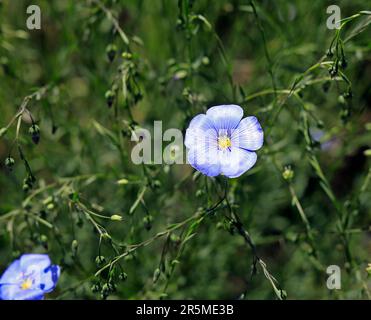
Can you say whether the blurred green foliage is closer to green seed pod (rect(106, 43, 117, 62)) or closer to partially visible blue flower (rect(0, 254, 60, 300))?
green seed pod (rect(106, 43, 117, 62))

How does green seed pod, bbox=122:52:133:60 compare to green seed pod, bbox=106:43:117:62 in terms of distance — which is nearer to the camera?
green seed pod, bbox=122:52:133:60

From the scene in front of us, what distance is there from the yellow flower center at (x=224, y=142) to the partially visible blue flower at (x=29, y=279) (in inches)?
39.4

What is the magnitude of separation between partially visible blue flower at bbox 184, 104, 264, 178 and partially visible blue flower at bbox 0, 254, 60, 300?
947 millimetres

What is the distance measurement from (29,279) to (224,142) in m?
1.17

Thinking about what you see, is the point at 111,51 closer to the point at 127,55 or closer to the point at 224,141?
the point at 127,55

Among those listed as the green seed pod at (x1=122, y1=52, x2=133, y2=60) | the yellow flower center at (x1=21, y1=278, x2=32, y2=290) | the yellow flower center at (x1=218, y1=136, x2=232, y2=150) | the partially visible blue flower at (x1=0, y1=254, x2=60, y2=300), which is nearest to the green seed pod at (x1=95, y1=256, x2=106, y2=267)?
the partially visible blue flower at (x1=0, y1=254, x2=60, y2=300)

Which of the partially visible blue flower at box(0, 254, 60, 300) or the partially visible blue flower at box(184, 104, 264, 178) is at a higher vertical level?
the partially visible blue flower at box(184, 104, 264, 178)

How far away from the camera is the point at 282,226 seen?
3941 mm

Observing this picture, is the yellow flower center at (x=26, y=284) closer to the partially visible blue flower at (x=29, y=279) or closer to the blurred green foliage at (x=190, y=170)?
the partially visible blue flower at (x=29, y=279)

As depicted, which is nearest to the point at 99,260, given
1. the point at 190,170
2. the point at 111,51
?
the point at 111,51

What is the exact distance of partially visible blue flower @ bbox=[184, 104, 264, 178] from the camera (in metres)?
2.42

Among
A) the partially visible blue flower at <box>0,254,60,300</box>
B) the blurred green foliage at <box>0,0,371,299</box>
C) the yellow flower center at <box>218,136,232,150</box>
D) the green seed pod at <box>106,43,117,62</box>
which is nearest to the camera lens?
the yellow flower center at <box>218,136,232,150</box>

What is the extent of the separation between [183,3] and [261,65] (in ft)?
3.47

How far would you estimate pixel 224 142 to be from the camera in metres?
2.64
